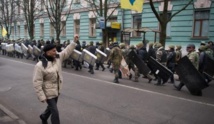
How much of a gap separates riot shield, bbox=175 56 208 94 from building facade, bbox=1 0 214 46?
8682 millimetres

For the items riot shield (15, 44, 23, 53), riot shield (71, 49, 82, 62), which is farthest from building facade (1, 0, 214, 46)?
riot shield (71, 49, 82, 62)

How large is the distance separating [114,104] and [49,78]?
9.34 ft

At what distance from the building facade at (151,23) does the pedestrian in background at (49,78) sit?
13.9m

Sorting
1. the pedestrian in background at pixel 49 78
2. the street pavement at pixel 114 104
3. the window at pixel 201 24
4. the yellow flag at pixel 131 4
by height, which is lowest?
the street pavement at pixel 114 104

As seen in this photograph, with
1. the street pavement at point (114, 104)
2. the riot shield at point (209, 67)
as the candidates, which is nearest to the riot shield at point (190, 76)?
the street pavement at point (114, 104)

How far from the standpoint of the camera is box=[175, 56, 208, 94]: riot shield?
763cm

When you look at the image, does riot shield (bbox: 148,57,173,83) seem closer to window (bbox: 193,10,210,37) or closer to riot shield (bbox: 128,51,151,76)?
riot shield (bbox: 128,51,151,76)

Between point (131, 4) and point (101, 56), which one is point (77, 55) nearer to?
point (101, 56)

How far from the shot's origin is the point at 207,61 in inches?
382

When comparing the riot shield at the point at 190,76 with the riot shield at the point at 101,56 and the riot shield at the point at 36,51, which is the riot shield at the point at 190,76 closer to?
the riot shield at the point at 101,56

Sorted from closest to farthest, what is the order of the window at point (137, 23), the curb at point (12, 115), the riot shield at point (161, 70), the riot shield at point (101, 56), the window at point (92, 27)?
the curb at point (12, 115), the riot shield at point (161, 70), the riot shield at point (101, 56), the window at point (137, 23), the window at point (92, 27)

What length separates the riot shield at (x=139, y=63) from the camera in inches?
394

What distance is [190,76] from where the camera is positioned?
25.9ft

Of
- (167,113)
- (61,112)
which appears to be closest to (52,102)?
(61,112)
